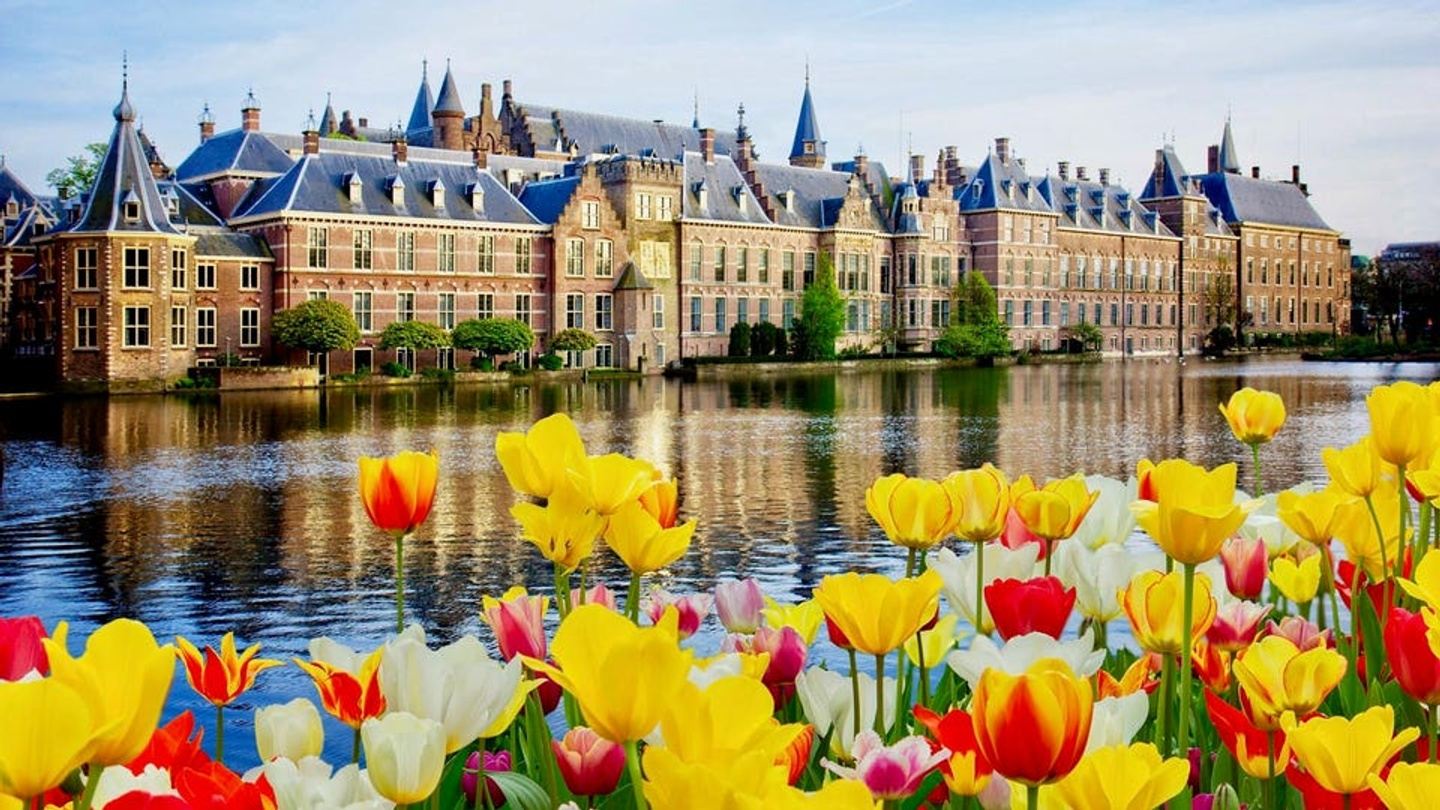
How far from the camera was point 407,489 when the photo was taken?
9.89 feet

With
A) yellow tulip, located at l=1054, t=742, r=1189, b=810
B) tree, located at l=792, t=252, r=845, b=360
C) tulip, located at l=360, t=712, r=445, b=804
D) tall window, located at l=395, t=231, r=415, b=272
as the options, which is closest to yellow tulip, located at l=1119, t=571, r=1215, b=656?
yellow tulip, located at l=1054, t=742, r=1189, b=810

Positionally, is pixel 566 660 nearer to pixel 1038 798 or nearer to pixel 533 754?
pixel 1038 798

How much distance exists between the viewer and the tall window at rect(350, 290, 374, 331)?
171ft

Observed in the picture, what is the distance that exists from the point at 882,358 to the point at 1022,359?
32.8ft

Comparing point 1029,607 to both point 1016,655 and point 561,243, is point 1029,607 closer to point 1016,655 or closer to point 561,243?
point 1016,655

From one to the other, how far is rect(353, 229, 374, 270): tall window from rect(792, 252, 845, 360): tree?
18618 millimetres

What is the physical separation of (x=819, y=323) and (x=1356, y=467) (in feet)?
196

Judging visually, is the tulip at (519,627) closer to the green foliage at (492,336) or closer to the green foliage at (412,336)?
the green foliage at (412,336)

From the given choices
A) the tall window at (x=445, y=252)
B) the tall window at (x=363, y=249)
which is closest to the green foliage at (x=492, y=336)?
the tall window at (x=445, y=252)

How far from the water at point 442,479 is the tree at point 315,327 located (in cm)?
417

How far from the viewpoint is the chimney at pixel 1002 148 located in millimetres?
77250

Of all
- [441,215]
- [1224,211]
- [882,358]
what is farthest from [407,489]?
[1224,211]

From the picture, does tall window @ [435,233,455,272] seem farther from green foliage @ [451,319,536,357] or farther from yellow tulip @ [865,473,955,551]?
yellow tulip @ [865,473,955,551]

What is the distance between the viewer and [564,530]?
2.88 metres
